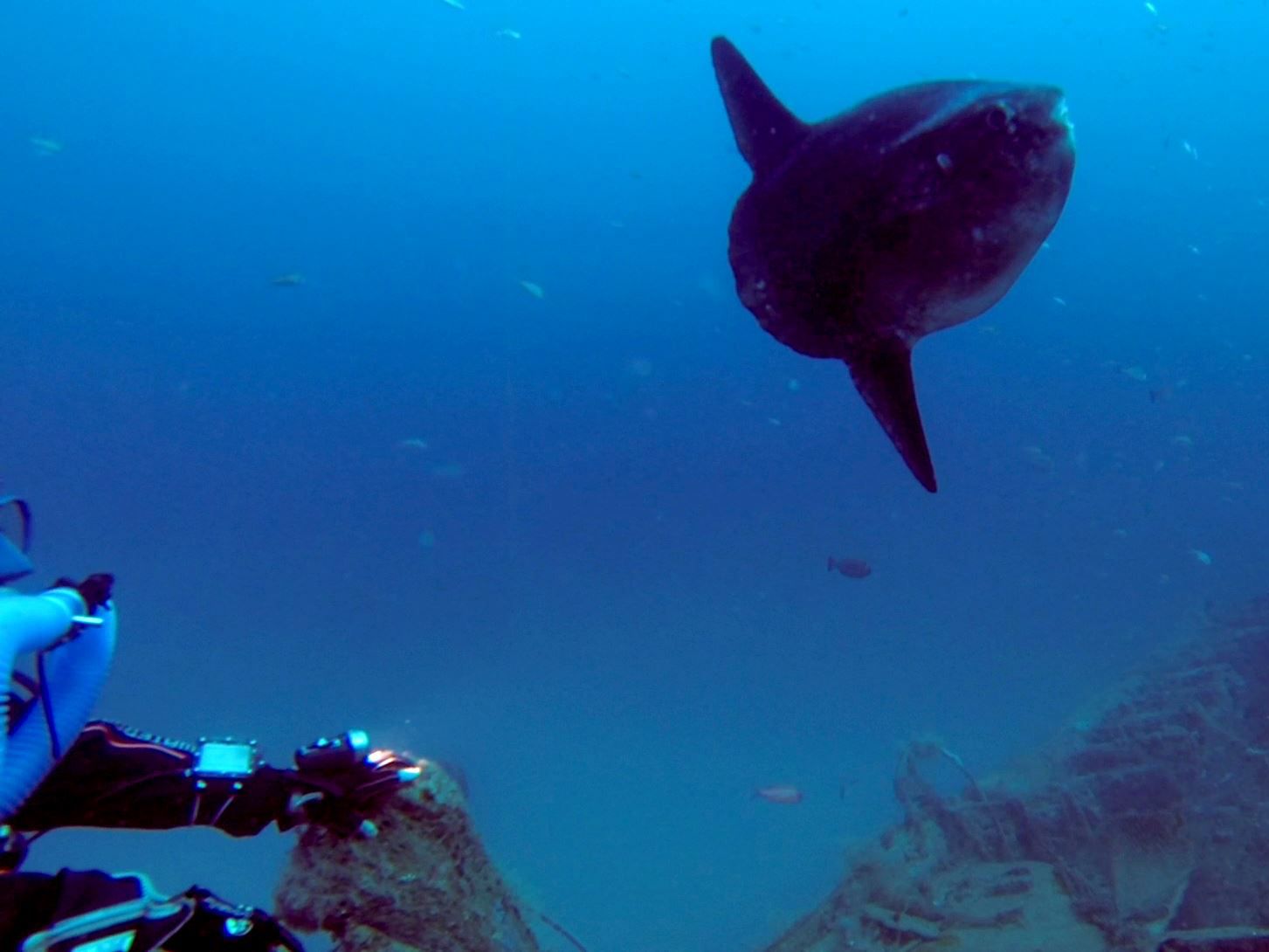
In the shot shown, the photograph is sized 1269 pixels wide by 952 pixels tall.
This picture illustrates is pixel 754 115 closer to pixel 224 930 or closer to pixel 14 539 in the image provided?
pixel 14 539

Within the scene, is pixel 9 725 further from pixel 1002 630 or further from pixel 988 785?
pixel 1002 630

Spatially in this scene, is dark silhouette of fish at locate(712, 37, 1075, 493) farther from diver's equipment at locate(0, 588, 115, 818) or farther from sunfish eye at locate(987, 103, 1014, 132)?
diver's equipment at locate(0, 588, 115, 818)

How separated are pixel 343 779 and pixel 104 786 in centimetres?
80

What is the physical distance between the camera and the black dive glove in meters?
2.85

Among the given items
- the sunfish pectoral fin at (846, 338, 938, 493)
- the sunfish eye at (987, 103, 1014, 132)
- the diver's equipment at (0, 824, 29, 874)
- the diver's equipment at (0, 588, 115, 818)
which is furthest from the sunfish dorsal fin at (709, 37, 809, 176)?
the diver's equipment at (0, 824, 29, 874)

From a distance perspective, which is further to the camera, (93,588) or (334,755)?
(334,755)

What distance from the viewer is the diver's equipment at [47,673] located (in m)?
1.90

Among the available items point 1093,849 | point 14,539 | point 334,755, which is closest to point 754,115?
point 334,755

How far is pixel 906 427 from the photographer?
3.79 m

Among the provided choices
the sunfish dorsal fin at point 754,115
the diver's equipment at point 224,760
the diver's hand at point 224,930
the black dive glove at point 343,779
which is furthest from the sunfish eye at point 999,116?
the diver's equipment at point 224,760

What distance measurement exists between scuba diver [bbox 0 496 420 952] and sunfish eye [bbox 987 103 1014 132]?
3.32m

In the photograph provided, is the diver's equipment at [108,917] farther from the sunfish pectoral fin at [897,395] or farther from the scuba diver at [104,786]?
the sunfish pectoral fin at [897,395]

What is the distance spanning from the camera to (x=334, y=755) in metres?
2.86

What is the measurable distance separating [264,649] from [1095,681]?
48.6 m
